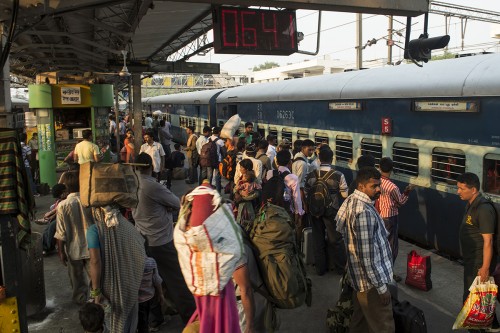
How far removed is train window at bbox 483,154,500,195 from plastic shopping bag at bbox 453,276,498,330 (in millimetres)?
1931

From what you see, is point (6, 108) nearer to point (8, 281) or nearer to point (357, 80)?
point (8, 281)

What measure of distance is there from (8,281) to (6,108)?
1.41 meters

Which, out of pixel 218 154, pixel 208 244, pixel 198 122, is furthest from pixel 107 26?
pixel 198 122

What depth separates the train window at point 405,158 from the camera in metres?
6.95

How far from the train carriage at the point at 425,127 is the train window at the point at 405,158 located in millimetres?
16

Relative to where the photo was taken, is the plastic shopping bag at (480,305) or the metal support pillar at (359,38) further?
the metal support pillar at (359,38)

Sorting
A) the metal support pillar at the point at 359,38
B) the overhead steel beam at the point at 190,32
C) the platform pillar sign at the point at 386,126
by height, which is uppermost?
the metal support pillar at the point at 359,38

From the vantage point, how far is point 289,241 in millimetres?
3115

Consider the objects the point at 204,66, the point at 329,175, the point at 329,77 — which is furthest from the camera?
the point at 204,66

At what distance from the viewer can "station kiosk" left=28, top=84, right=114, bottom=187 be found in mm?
11172

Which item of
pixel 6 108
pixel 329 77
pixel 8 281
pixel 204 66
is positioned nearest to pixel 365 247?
pixel 8 281

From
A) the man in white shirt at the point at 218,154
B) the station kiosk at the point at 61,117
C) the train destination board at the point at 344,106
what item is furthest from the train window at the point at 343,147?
the station kiosk at the point at 61,117

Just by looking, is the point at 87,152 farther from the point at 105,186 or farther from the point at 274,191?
the point at 105,186

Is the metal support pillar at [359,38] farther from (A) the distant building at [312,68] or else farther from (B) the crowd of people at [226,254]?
(A) the distant building at [312,68]
